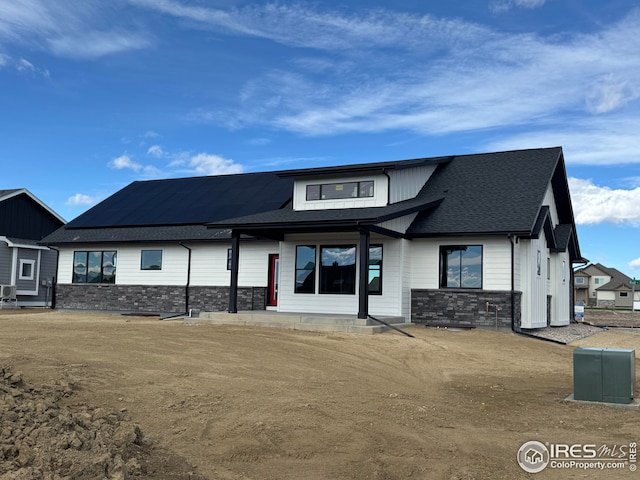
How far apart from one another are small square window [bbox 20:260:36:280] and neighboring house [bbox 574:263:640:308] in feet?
215

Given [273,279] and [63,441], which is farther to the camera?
[273,279]

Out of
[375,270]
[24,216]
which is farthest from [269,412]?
[24,216]

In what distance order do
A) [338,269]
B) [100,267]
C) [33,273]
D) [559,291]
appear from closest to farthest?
[338,269] → [559,291] → [100,267] → [33,273]

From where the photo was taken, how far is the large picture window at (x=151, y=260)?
23812 millimetres

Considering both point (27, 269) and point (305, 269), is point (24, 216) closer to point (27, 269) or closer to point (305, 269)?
point (27, 269)

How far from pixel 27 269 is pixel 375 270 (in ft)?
71.4

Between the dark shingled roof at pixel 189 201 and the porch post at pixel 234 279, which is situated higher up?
the dark shingled roof at pixel 189 201

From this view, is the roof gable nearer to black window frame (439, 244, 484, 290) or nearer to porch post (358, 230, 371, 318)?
porch post (358, 230, 371, 318)

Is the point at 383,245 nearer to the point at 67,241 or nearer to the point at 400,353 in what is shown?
the point at 400,353

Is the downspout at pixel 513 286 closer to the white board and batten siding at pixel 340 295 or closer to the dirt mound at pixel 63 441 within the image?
the white board and batten siding at pixel 340 295

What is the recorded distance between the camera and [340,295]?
768 inches

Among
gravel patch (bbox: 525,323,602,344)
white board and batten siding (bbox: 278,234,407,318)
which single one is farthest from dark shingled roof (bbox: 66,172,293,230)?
gravel patch (bbox: 525,323,602,344)

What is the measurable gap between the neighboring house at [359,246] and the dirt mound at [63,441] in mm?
10833

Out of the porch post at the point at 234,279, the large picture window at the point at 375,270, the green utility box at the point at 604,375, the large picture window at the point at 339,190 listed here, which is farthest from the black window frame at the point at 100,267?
the green utility box at the point at 604,375
